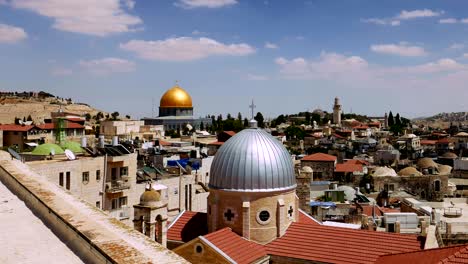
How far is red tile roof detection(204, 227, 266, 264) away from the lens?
1473cm

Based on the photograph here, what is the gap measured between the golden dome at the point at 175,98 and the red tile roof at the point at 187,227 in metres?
67.5

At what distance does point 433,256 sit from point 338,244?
4.29m

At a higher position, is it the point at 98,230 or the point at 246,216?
the point at 98,230

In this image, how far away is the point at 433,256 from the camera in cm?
1133

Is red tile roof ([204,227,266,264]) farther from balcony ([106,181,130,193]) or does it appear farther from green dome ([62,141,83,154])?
green dome ([62,141,83,154])

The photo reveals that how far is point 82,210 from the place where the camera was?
9.87 metres

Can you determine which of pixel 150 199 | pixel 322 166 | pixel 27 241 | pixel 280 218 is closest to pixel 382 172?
pixel 322 166

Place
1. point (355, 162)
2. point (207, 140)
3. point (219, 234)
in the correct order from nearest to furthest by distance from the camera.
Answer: point (219, 234) → point (355, 162) → point (207, 140)

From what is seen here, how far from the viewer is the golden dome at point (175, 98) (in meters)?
84.9

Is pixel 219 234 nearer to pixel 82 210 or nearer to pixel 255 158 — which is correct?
pixel 255 158

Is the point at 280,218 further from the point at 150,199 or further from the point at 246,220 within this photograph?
the point at 150,199

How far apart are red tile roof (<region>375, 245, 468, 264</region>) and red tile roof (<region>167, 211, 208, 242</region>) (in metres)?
7.15

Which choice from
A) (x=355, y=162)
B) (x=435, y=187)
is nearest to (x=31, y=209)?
(x=435, y=187)

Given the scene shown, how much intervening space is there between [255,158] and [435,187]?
3008 centimetres
